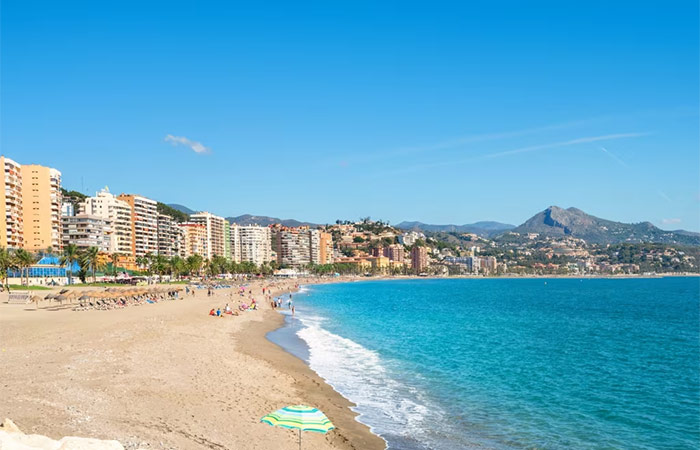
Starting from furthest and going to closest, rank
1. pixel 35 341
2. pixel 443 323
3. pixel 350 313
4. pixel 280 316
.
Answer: pixel 350 313 → pixel 280 316 → pixel 443 323 → pixel 35 341

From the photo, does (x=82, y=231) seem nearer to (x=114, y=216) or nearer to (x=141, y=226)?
(x=114, y=216)

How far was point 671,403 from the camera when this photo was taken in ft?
66.4

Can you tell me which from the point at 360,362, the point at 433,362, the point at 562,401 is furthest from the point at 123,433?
the point at 433,362

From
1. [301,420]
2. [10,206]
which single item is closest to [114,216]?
[10,206]

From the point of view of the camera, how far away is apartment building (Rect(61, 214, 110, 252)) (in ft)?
408

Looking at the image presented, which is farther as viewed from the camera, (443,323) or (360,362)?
(443,323)

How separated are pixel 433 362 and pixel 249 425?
15.0 m

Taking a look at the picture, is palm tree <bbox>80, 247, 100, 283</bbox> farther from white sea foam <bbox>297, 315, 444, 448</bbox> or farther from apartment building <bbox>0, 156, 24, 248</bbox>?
white sea foam <bbox>297, 315, 444, 448</bbox>

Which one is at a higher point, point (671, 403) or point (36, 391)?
point (36, 391)

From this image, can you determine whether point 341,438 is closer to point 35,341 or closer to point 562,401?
point 562,401

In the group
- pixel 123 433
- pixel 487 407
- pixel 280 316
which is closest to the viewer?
pixel 123 433

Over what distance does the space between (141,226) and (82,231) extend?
A: 86.3 feet

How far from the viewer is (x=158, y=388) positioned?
17859mm

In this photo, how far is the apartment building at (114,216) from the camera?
135 meters
